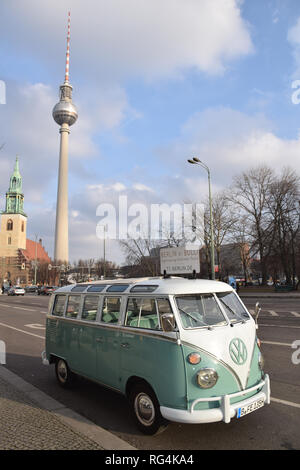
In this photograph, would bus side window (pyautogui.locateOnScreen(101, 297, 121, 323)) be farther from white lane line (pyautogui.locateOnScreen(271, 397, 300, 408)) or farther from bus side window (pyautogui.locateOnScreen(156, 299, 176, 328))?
white lane line (pyautogui.locateOnScreen(271, 397, 300, 408))

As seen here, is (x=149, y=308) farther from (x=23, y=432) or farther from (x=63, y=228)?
(x=63, y=228)

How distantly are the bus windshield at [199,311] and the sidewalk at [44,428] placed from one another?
166cm

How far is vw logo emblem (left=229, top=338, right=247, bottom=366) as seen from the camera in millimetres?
4170

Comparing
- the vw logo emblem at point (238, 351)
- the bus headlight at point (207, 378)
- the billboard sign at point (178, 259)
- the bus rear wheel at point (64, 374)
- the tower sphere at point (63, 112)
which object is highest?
the tower sphere at point (63, 112)

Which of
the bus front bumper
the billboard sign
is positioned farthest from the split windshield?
the billboard sign

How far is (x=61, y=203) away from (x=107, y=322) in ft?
355

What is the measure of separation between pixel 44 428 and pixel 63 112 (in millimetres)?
122522

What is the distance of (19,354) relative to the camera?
9469mm

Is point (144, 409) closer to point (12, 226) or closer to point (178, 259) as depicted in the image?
point (178, 259)

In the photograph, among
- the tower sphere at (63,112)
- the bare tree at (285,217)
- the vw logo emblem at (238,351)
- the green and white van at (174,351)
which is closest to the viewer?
the green and white van at (174,351)

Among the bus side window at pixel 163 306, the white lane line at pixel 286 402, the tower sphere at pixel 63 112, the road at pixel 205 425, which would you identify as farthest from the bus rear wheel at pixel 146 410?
the tower sphere at pixel 63 112

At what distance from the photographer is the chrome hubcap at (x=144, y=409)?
4246 mm

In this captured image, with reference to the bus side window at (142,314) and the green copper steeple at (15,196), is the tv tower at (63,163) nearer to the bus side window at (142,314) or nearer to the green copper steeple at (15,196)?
the green copper steeple at (15,196)
